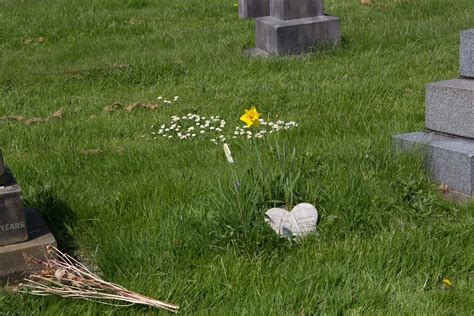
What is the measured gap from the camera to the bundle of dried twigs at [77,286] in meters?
3.36

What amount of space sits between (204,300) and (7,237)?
1.05 m

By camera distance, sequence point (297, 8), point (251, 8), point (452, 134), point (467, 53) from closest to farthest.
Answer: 1. point (467, 53)
2. point (452, 134)
3. point (297, 8)
4. point (251, 8)

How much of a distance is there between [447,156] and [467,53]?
608 mm

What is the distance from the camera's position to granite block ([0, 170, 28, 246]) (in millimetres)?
3814

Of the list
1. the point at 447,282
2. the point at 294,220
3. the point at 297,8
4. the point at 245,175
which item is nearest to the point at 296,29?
the point at 297,8

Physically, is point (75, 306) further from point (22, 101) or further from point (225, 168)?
point (22, 101)

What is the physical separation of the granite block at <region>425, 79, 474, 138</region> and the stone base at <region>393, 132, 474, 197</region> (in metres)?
0.07

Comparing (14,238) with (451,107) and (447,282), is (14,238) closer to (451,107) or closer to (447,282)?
(447,282)

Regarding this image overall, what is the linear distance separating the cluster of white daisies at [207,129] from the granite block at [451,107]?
122 centimetres

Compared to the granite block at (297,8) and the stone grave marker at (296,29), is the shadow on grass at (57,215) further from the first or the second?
the granite block at (297,8)

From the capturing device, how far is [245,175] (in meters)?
4.25

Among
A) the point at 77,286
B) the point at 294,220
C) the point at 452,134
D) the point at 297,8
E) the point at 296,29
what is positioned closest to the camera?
the point at 77,286

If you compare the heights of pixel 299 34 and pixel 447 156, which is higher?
pixel 447 156

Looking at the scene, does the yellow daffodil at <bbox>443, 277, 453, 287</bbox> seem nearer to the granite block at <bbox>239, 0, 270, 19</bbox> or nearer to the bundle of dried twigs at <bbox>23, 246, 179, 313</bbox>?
the bundle of dried twigs at <bbox>23, 246, 179, 313</bbox>
